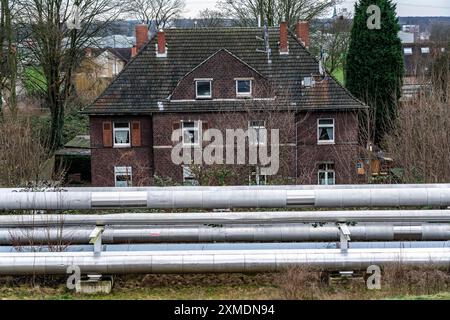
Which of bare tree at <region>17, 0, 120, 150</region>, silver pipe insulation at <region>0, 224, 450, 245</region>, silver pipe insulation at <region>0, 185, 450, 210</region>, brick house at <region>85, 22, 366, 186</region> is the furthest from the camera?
bare tree at <region>17, 0, 120, 150</region>

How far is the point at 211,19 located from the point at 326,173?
116 ft

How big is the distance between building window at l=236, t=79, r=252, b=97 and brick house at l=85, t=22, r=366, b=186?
0.17 ft

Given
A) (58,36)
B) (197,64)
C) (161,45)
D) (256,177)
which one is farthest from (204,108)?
(58,36)

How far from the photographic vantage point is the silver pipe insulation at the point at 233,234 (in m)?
10.5

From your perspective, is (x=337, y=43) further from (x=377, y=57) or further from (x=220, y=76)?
(x=220, y=76)

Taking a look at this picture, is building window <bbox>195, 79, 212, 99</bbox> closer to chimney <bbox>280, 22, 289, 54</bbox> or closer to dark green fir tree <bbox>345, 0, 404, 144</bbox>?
chimney <bbox>280, 22, 289, 54</bbox>

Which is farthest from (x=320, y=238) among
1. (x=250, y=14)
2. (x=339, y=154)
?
(x=250, y=14)

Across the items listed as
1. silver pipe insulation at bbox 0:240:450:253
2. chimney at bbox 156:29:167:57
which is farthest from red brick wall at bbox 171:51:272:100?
silver pipe insulation at bbox 0:240:450:253

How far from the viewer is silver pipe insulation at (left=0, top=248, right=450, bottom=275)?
9.62m

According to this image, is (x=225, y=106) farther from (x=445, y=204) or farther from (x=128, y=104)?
(x=445, y=204)

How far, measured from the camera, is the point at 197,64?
35.8m

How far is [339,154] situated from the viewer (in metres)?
33.7

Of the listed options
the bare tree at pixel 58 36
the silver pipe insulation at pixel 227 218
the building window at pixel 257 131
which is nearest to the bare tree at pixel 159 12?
the bare tree at pixel 58 36

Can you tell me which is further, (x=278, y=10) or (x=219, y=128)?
(x=278, y=10)
